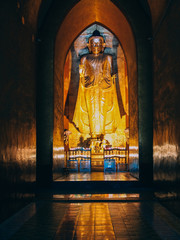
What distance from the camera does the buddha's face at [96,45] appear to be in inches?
456

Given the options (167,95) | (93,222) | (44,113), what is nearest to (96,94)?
(44,113)

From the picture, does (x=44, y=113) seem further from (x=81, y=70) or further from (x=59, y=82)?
(x=81, y=70)

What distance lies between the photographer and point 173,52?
13.1 ft

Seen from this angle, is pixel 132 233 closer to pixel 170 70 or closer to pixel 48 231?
pixel 48 231

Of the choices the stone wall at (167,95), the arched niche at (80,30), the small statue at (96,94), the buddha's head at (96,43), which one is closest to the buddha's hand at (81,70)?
the small statue at (96,94)

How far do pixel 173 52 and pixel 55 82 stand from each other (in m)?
3.68

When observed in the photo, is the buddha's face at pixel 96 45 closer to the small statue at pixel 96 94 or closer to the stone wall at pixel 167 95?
the small statue at pixel 96 94

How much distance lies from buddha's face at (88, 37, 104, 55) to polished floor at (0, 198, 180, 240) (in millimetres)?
8090

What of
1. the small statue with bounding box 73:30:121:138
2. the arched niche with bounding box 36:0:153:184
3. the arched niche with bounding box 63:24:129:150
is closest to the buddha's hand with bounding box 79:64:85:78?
the small statue with bounding box 73:30:121:138

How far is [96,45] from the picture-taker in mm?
11680

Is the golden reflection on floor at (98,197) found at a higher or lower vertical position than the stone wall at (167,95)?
lower

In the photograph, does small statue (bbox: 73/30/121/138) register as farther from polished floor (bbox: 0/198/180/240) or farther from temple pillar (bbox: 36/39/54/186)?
polished floor (bbox: 0/198/180/240)

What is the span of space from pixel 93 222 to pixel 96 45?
9.15m

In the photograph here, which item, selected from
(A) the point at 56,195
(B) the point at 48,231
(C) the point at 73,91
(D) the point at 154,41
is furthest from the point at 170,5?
(C) the point at 73,91
